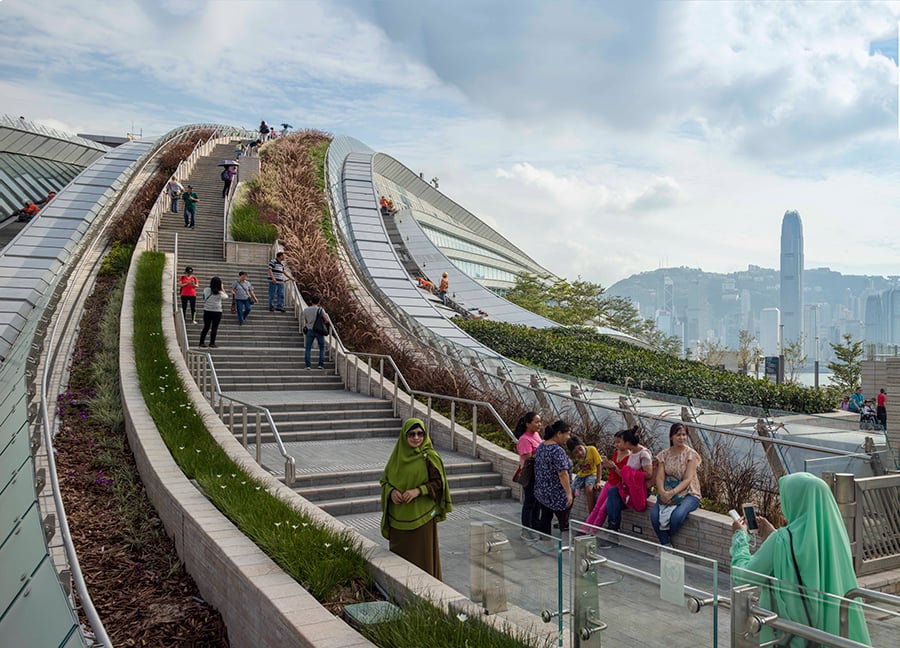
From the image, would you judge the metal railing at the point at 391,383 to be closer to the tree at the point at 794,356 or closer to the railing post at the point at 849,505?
the railing post at the point at 849,505

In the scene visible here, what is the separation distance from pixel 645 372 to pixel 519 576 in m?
14.6

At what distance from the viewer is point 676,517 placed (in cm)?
782

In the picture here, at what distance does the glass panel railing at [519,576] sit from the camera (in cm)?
448

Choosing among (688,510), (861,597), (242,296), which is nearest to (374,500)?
(688,510)

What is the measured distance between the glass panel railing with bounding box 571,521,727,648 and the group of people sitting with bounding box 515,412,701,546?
3.77 meters

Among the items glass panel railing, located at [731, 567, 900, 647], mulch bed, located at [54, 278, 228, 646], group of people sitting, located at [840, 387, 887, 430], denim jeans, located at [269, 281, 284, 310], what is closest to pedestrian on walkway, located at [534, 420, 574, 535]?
mulch bed, located at [54, 278, 228, 646]

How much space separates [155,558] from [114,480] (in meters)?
1.97

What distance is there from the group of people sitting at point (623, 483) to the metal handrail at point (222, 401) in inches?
110

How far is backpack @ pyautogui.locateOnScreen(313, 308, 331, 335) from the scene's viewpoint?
15094 millimetres

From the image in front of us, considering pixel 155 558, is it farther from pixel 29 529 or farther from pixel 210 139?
pixel 210 139

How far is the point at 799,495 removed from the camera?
3.83 metres

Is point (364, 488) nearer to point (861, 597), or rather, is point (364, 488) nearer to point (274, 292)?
point (861, 597)

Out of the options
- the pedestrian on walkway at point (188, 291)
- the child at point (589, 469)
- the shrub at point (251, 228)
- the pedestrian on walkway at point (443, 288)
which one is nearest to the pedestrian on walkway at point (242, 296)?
the pedestrian on walkway at point (188, 291)

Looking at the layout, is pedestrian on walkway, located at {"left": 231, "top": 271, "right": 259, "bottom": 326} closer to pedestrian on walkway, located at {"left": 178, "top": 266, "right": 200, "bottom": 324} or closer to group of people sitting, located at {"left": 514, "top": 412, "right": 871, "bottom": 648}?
pedestrian on walkway, located at {"left": 178, "top": 266, "right": 200, "bottom": 324}
